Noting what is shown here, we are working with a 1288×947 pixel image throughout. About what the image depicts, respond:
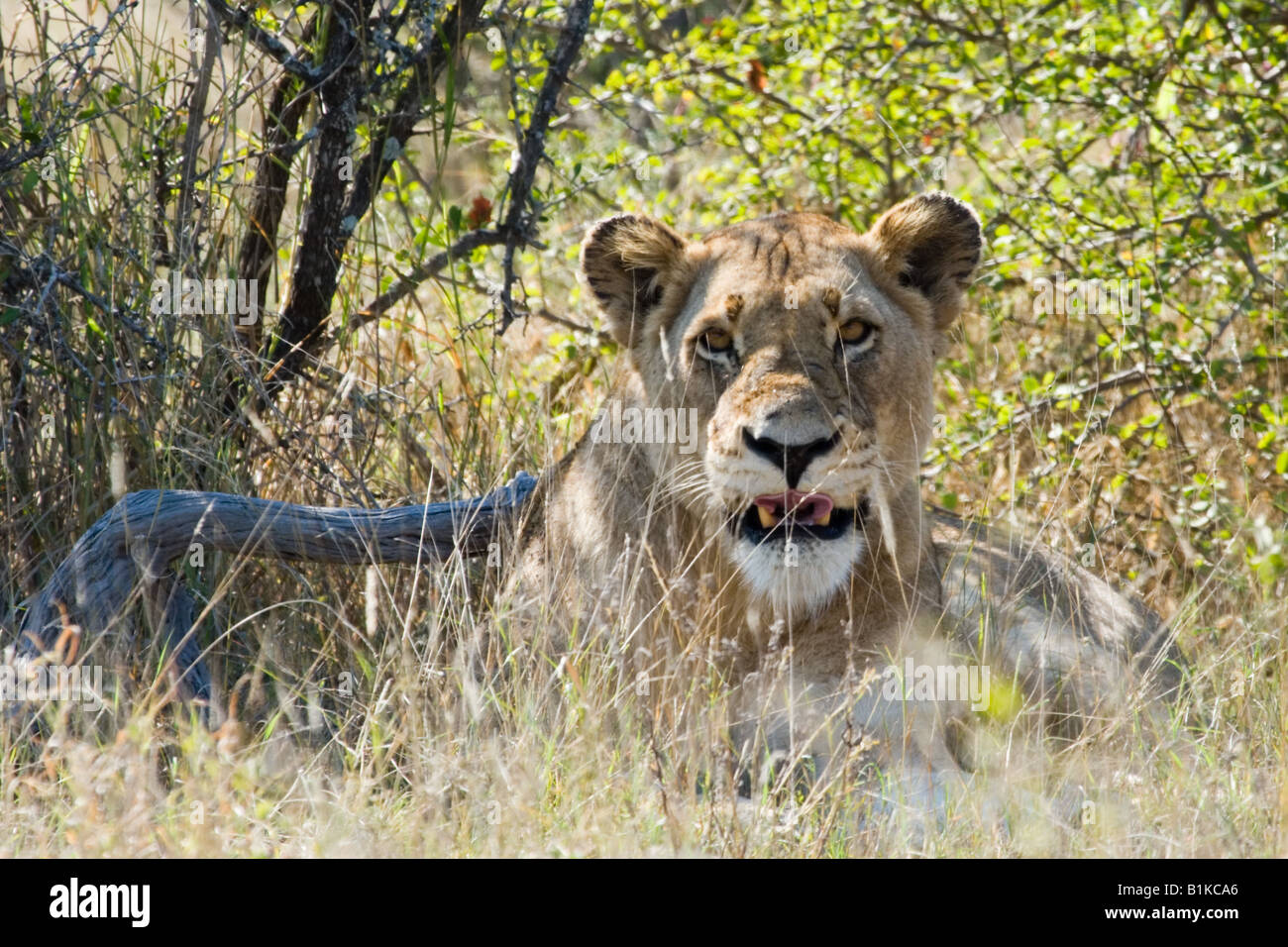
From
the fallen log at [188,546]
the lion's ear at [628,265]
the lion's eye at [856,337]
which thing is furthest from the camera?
the lion's ear at [628,265]

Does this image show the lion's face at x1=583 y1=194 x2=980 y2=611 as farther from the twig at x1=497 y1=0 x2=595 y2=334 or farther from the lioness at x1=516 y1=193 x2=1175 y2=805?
the twig at x1=497 y1=0 x2=595 y2=334

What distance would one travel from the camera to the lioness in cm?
405

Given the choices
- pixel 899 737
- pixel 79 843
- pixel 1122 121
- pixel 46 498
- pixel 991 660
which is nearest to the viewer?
pixel 79 843

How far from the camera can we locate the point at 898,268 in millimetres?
4680

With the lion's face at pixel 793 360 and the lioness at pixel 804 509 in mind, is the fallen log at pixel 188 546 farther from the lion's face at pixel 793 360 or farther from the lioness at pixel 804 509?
the lion's face at pixel 793 360

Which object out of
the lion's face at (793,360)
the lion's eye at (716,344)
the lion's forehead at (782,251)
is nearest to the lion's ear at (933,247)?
the lion's face at (793,360)

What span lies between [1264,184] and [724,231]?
2420mm

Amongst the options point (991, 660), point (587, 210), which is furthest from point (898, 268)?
point (587, 210)

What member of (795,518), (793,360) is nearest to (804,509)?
(795,518)

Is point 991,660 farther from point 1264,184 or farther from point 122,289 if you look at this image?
point 122,289

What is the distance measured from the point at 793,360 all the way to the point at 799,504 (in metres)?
0.45

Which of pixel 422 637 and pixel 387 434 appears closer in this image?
pixel 422 637

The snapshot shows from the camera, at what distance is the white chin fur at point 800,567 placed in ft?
13.4

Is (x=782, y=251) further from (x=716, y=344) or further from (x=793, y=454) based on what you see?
(x=793, y=454)
